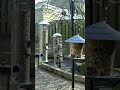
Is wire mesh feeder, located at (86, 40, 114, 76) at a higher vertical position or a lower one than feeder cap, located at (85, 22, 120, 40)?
lower

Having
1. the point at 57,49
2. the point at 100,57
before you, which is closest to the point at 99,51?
the point at 100,57

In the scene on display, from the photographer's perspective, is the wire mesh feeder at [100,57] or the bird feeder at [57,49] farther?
the bird feeder at [57,49]

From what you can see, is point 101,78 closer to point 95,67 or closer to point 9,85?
point 95,67

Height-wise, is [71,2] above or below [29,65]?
above

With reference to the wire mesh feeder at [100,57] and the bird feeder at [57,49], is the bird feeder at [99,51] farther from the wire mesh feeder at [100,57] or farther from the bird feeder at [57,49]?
the bird feeder at [57,49]

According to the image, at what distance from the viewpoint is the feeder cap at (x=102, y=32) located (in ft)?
3.30

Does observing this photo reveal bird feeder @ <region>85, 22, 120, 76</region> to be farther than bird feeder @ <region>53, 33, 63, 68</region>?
No

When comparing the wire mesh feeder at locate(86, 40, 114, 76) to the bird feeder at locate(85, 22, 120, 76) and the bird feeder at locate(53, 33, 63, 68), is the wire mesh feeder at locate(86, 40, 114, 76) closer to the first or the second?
the bird feeder at locate(85, 22, 120, 76)

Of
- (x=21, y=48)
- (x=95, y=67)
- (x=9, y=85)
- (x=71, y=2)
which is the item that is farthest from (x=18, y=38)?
(x=71, y=2)

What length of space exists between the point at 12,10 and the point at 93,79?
1.16 feet

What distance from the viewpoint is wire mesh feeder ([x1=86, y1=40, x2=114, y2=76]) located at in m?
1.05

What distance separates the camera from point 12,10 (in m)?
1.06

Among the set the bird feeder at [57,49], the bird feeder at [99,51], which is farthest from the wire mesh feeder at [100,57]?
the bird feeder at [57,49]

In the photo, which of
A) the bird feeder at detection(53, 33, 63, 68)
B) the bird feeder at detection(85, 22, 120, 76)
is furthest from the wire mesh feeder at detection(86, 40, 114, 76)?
the bird feeder at detection(53, 33, 63, 68)
